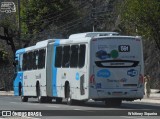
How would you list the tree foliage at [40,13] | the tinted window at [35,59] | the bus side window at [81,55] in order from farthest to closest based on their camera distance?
the tree foliage at [40,13], the tinted window at [35,59], the bus side window at [81,55]

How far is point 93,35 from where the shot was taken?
28594 mm

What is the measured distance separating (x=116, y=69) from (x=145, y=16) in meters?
11.9

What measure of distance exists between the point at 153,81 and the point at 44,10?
71.3ft

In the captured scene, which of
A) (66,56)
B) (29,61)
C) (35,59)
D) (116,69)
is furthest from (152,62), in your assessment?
(116,69)

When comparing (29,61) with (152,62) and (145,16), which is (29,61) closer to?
(145,16)

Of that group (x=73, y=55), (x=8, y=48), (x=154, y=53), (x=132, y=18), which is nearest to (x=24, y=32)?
(x=8, y=48)

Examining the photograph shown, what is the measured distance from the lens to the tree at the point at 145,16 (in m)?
38.2

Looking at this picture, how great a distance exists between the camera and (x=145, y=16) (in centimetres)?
3869

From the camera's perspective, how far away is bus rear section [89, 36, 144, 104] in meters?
27.4

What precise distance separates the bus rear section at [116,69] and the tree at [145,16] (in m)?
10.4

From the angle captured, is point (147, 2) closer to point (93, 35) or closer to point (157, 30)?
point (157, 30)

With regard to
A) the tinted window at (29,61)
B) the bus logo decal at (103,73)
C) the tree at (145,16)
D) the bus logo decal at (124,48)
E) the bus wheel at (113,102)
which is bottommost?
the bus wheel at (113,102)

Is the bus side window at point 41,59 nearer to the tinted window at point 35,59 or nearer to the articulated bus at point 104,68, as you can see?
the tinted window at point 35,59

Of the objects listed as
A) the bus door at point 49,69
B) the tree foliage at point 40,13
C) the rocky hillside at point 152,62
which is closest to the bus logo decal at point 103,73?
the bus door at point 49,69
